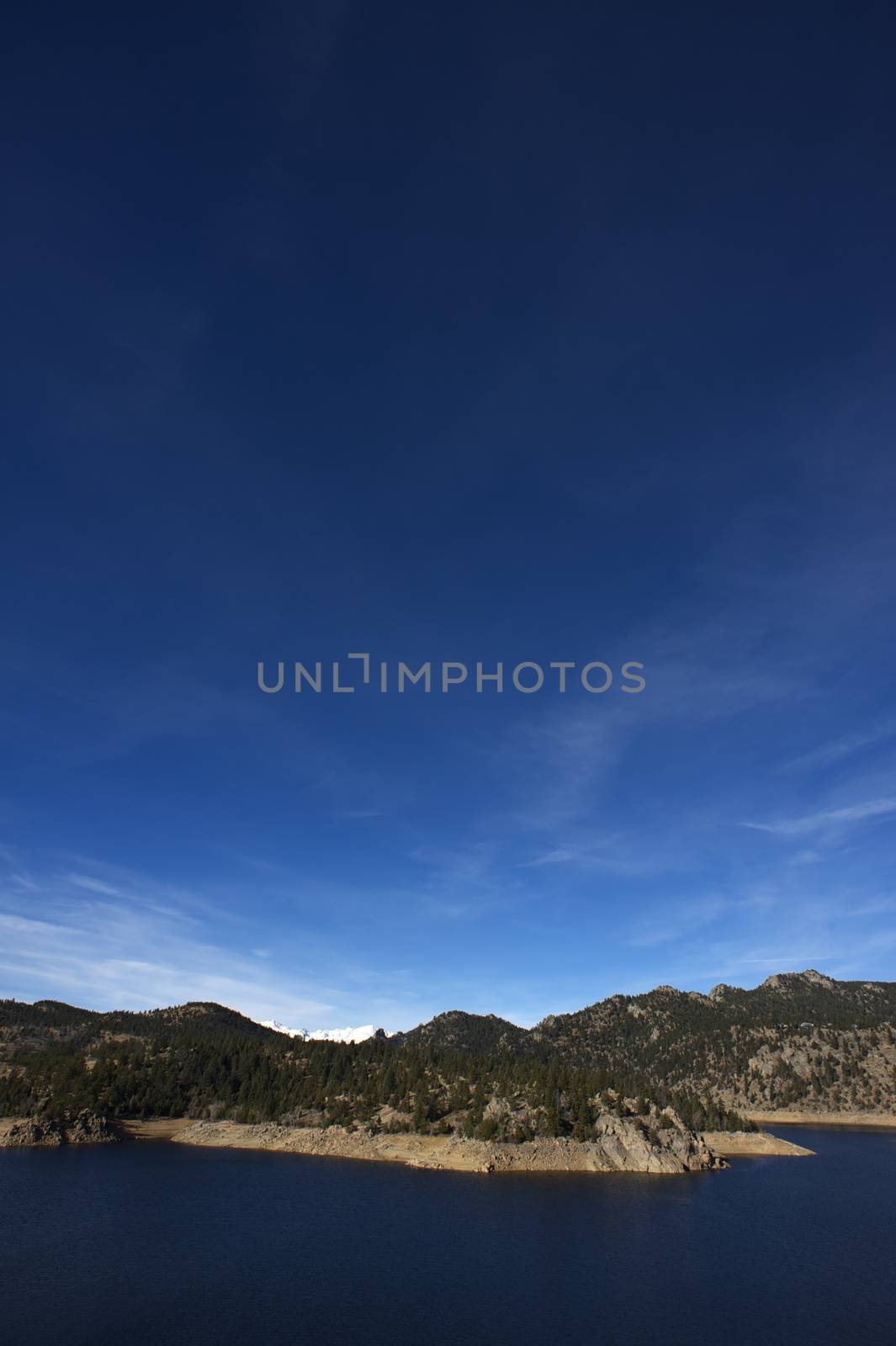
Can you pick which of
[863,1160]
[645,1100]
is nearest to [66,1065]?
[645,1100]

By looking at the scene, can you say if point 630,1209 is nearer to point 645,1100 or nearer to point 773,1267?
point 773,1267

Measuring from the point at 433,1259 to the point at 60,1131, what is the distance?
12028cm

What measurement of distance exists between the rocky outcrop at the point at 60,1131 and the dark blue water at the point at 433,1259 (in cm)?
3115

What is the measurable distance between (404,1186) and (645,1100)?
63913mm

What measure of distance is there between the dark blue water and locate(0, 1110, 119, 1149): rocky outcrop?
31.1m

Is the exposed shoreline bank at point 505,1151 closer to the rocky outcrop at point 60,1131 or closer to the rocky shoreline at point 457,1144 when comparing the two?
the rocky shoreline at point 457,1144

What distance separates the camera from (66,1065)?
636 ft

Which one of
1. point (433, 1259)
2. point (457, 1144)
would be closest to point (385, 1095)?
point (457, 1144)

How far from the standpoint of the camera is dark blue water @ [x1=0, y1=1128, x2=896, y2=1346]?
56.4 m

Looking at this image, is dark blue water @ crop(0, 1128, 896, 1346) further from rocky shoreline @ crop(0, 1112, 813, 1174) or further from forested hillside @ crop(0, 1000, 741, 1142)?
forested hillside @ crop(0, 1000, 741, 1142)

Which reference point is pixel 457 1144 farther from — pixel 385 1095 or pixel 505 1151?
pixel 385 1095

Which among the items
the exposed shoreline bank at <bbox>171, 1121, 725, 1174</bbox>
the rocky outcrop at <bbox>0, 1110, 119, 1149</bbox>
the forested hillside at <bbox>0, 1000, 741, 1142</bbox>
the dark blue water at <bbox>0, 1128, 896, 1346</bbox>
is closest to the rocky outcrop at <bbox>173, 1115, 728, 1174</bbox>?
the exposed shoreline bank at <bbox>171, 1121, 725, 1174</bbox>

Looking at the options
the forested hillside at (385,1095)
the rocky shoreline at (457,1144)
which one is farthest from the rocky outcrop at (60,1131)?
the forested hillside at (385,1095)

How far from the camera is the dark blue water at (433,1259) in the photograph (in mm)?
56375
